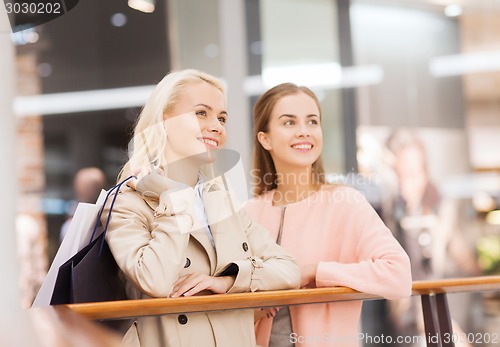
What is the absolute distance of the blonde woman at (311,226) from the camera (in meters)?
2.16

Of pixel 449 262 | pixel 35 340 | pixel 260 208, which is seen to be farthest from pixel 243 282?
pixel 449 262

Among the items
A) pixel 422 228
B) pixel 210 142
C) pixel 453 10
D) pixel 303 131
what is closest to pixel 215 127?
pixel 210 142

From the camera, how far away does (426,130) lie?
5.05 meters

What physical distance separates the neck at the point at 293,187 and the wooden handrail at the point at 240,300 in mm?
375

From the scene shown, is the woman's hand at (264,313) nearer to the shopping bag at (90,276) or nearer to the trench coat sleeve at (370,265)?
the trench coat sleeve at (370,265)

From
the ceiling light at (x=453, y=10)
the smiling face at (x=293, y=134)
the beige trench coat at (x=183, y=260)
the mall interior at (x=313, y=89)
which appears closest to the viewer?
the beige trench coat at (x=183, y=260)

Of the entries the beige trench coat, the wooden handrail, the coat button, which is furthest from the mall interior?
the coat button

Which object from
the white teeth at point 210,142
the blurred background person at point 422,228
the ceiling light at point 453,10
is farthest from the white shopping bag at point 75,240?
the ceiling light at point 453,10

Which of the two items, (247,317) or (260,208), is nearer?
(247,317)

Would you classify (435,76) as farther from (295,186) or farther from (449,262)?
(295,186)

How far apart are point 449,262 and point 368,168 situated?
2024 mm

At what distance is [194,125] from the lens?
2.14 metres

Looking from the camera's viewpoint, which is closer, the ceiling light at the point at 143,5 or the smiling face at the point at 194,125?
the smiling face at the point at 194,125

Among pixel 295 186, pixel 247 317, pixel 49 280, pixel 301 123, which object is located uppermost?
pixel 301 123
